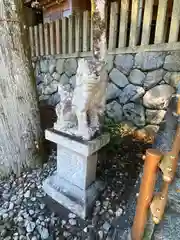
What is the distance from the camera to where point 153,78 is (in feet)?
7.27

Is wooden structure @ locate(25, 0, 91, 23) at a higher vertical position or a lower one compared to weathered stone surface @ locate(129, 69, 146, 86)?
higher

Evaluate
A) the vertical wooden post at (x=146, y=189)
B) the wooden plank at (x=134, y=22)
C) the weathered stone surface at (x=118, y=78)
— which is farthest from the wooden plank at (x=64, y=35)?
the vertical wooden post at (x=146, y=189)

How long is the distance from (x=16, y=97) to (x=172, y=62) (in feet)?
5.85

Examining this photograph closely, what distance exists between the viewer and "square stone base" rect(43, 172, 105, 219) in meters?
1.25

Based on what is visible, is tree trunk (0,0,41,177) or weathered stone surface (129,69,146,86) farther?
weathered stone surface (129,69,146,86)

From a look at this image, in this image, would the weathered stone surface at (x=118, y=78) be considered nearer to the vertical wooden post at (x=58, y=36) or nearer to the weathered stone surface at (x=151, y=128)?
the weathered stone surface at (x=151, y=128)

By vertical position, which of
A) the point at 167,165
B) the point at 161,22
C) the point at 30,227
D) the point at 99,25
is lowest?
the point at 30,227

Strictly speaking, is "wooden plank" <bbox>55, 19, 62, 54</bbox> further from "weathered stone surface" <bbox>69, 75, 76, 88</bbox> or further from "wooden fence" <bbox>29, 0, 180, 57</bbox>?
"weathered stone surface" <bbox>69, 75, 76, 88</bbox>

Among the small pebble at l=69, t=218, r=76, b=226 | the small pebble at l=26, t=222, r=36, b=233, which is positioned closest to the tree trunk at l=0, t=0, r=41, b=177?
the small pebble at l=26, t=222, r=36, b=233

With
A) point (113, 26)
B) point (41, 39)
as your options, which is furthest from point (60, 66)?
point (113, 26)

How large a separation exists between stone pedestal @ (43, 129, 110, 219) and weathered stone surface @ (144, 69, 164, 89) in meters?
1.29

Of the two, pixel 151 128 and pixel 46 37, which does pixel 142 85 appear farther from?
pixel 46 37

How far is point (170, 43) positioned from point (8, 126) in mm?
1981

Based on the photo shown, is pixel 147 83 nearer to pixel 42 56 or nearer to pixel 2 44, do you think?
pixel 2 44
